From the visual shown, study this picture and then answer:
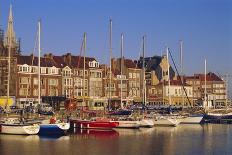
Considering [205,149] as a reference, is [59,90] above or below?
above

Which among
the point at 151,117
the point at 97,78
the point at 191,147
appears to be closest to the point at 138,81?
the point at 97,78

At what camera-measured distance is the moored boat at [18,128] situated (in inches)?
2308

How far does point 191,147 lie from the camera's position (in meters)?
49.2

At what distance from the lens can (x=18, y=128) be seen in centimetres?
5888

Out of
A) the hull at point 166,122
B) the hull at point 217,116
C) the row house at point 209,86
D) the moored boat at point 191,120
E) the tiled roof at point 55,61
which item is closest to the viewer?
the hull at point 166,122

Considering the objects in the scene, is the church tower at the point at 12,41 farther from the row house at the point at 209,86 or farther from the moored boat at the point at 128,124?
the row house at the point at 209,86

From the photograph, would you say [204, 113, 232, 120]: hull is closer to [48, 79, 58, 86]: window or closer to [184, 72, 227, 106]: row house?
[48, 79, 58, 86]: window

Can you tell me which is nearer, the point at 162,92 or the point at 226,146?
the point at 226,146

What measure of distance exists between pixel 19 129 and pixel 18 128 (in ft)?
0.62

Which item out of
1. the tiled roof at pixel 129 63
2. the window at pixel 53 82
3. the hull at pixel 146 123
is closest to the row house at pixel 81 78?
the window at pixel 53 82

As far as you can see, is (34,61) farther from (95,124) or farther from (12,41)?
(95,124)

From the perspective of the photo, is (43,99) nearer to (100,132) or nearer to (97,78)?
(97,78)

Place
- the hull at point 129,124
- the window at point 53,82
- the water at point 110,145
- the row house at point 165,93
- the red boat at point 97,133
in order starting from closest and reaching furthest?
the water at point 110,145, the red boat at point 97,133, the hull at point 129,124, the window at point 53,82, the row house at point 165,93

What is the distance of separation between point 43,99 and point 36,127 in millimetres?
46458
